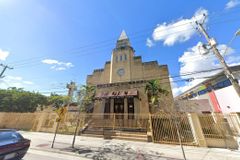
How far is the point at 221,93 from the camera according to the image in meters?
16.0

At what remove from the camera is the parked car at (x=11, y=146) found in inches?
184

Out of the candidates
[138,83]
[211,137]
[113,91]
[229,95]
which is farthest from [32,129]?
[229,95]

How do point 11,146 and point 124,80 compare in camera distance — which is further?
point 124,80

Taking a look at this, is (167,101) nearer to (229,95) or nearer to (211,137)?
(211,137)

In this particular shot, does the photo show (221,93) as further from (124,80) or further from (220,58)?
(124,80)

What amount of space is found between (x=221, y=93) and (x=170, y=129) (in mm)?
11385

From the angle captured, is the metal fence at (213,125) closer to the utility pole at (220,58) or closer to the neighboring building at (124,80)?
the utility pole at (220,58)

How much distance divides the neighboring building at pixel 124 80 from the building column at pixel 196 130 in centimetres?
371

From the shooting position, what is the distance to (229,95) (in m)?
14.5

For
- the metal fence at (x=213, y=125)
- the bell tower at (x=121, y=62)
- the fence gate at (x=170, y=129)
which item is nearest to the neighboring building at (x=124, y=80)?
the bell tower at (x=121, y=62)

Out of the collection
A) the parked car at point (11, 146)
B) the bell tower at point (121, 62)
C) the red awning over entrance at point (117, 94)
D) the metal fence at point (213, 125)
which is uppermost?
the bell tower at point (121, 62)

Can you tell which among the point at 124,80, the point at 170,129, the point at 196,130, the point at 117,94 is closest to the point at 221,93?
the point at 196,130

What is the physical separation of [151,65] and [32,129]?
19.4m

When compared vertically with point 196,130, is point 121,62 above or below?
above
